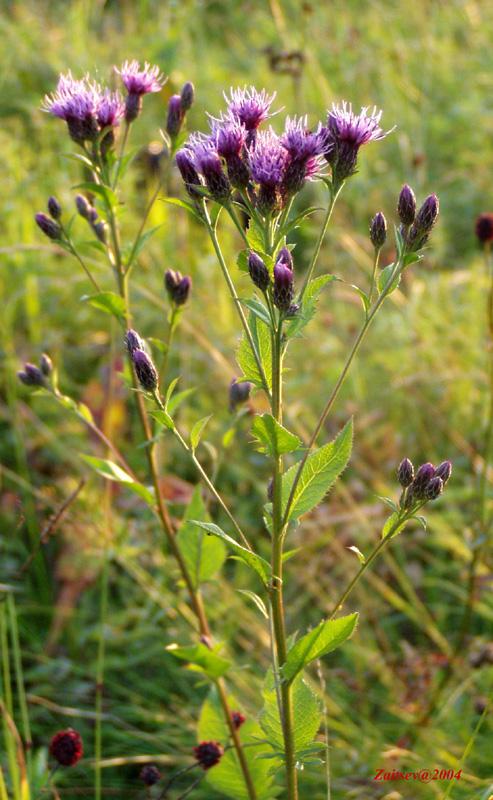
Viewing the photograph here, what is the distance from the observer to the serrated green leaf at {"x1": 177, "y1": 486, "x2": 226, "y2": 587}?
154cm

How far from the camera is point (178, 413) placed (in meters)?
3.11

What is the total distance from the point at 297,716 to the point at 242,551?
15.8 inches

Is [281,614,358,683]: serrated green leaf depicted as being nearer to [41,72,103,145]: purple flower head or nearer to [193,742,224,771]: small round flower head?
[193,742,224,771]: small round flower head

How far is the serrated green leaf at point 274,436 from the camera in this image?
102 centimetres

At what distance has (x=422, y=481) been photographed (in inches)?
46.5

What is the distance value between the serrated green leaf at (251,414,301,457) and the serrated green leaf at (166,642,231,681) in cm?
39

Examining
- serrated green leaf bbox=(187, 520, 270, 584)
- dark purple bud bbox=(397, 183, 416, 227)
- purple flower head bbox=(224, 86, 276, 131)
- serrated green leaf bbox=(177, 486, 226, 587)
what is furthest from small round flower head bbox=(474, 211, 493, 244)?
serrated green leaf bbox=(187, 520, 270, 584)

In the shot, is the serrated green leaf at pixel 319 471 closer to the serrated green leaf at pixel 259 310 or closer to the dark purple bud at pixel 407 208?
the serrated green leaf at pixel 259 310

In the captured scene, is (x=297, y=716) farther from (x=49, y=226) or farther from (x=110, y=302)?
(x=49, y=226)

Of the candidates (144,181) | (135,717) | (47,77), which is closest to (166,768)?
(135,717)

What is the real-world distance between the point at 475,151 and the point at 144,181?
231cm

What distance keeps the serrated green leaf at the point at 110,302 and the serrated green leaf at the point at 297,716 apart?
0.77 meters

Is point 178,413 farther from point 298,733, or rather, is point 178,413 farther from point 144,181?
point 144,181

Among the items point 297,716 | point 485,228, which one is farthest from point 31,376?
point 485,228
